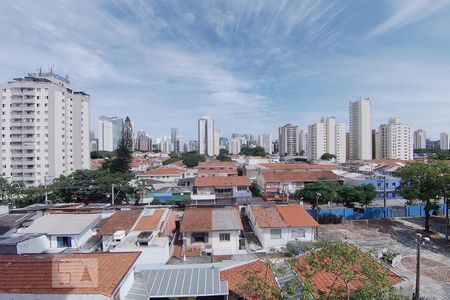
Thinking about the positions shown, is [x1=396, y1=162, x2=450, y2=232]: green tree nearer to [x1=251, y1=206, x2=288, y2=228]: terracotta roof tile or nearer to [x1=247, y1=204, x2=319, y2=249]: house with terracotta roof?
[x1=247, y1=204, x2=319, y2=249]: house with terracotta roof

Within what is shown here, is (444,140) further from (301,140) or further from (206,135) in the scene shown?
(206,135)

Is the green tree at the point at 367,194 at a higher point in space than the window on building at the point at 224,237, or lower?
higher

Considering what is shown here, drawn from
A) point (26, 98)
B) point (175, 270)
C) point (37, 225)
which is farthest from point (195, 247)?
point (26, 98)

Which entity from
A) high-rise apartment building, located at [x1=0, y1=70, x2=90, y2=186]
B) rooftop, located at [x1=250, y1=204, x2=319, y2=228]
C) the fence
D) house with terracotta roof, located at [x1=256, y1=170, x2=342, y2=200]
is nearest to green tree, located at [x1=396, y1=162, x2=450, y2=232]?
the fence

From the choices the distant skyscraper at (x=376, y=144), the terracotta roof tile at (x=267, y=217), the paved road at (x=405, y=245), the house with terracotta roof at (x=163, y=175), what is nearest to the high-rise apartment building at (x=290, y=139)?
the distant skyscraper at (x=376, y=144)

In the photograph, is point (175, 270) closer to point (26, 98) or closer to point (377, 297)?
point (377, 297)

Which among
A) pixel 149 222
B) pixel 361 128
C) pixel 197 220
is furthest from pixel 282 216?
pixel 361 128

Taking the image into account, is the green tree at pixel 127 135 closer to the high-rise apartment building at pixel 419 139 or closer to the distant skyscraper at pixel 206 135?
the distant skyscraper at pixel 206 135
